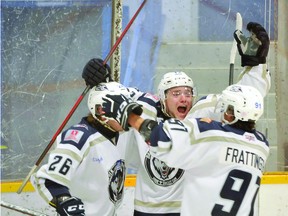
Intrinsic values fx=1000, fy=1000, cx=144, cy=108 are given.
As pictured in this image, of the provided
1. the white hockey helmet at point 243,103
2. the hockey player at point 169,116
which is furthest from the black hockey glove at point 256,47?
the white hockey helmet at point 243,103

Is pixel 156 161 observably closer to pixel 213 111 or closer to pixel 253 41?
pixel 213 111

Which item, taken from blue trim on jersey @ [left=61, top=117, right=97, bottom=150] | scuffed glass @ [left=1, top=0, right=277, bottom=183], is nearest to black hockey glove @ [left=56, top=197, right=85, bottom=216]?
blue trim on jersey @ [left=61, top=117, right=97, bottom=150]

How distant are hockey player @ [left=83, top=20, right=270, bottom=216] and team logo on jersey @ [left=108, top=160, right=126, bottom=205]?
0.16 metres

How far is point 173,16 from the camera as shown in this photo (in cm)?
511

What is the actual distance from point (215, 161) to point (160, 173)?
1.90 feet

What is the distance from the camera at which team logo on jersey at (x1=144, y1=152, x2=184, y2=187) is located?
12.8 feet

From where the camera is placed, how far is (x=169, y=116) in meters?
3.96

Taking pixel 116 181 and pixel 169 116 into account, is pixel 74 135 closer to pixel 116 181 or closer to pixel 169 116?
pixel 116 181

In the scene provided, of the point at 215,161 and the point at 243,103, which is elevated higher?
the point at 243,103

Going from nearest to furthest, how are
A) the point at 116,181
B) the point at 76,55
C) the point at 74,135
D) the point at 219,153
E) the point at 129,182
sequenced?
the point at 219,153
the point at 74,135
the point at 116,181
the point at 129,182
the point at 76,55

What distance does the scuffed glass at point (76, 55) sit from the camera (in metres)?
4.96

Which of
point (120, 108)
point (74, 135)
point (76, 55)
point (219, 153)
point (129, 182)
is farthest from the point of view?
point (76, 55)

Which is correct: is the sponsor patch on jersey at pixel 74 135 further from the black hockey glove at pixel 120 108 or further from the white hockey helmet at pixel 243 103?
the white hockey helmet at pixel 243 103

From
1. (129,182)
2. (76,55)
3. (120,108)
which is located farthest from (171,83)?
(76,55)
